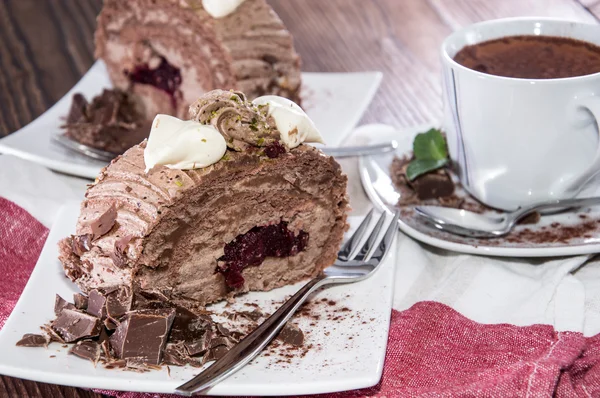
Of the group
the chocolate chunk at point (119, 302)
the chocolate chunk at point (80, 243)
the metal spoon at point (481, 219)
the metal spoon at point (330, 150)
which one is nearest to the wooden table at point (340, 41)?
the metal spoon at point (330, 150)

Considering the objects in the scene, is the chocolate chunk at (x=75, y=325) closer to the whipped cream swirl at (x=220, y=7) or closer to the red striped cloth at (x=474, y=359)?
the red striped cloth at (x=474, y=359)

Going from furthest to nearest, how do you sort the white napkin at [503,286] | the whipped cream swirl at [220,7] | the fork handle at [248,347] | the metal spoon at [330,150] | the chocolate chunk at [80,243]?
the whipped cream swirl at [220,7], the metal spoon at [330,150], the white napkin at [503,286], the chocolate chunk at [80,243], the fork handle at [248,347]

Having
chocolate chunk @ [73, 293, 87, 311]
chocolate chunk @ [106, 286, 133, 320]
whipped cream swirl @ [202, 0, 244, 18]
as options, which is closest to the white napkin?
chocolate chunk @ [106, 286, 133, 320]

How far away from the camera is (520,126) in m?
2.69

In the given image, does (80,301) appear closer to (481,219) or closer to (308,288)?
(308,288)

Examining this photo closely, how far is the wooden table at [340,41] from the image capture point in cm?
403

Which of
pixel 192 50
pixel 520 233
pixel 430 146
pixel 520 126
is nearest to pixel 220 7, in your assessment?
pixel 192 50

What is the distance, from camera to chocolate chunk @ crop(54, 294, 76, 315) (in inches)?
89.9

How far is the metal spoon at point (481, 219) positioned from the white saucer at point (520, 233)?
2cm

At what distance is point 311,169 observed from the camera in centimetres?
253

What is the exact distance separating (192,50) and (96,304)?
1.65 metres

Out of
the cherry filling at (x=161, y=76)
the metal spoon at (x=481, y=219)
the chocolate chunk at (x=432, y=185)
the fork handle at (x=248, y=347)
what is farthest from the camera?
the cherry filling at (x=161, y=76)

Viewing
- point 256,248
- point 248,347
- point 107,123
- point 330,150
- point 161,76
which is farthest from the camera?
point 161,76

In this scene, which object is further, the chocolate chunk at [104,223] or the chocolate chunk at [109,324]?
the chocolate chunk at [104,223]
